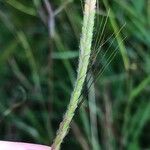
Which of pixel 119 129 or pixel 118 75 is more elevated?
pixel 118 75

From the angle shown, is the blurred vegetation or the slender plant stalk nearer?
the slender plant stalk

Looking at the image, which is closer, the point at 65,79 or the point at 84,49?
the point at 84,49

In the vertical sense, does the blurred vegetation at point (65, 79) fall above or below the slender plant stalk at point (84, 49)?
below

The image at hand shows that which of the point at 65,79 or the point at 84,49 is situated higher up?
the point at 84,49

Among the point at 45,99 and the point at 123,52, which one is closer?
the point at 123,52

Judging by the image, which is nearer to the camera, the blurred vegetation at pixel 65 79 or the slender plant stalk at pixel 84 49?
the slender plant stalk at pixel 84 49

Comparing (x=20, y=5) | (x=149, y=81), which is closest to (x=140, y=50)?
(x=149, y=81)

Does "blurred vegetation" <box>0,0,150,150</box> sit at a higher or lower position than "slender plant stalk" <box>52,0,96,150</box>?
lower

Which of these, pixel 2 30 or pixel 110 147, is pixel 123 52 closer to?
pixel 110 147
